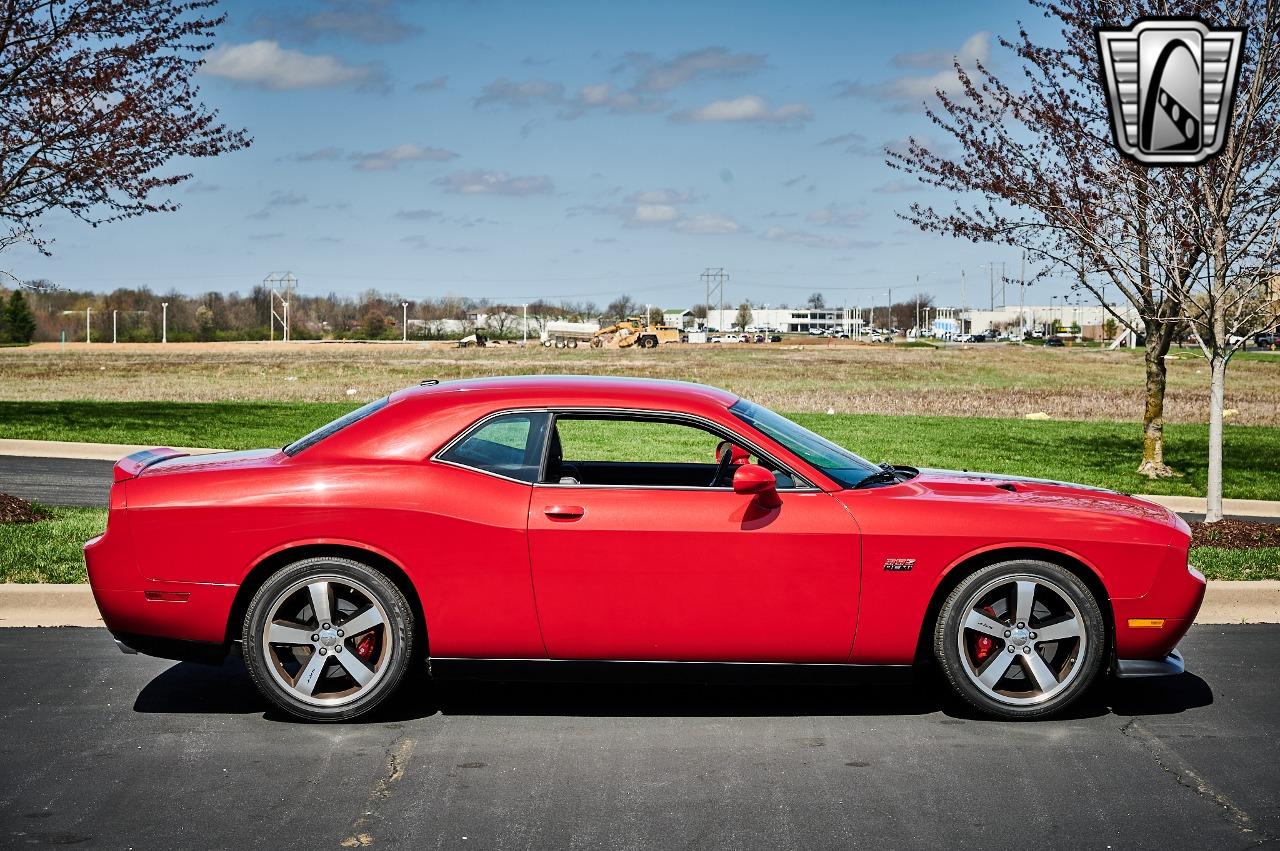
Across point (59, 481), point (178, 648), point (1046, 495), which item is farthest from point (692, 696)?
point (59, 481)

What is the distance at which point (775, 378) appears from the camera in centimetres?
5094

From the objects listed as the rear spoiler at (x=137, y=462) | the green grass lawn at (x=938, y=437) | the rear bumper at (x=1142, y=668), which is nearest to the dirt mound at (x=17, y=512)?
the rear spoiler at (x=137, y=462)

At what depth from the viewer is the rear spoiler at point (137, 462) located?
581 centimetres

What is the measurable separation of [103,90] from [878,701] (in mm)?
11371

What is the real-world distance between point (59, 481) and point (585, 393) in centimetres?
1090

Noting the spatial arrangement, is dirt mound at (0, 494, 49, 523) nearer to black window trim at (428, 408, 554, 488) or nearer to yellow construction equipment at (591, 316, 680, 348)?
black window trim at (428, 408, 554, 488)

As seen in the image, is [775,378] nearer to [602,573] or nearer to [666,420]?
[666,420]

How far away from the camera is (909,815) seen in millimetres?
4520

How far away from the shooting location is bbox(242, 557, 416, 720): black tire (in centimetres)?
553

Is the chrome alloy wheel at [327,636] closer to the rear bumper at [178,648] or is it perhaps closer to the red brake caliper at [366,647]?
the red brake caliper at [366,647]

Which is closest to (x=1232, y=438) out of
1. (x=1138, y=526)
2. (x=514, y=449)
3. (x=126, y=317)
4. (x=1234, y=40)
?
(x=1234, y=40)

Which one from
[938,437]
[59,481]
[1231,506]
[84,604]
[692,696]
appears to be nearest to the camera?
[692,696]

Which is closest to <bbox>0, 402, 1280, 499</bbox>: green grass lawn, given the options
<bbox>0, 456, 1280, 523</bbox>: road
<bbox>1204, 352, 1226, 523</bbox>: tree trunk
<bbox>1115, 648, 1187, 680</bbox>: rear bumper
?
<bbox>0, 456, 1280, 523</bbox>: road

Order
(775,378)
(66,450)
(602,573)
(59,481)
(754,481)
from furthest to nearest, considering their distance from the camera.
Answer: (775,378) → (66,450) → (59,481) → (602,573) → (754,481)
